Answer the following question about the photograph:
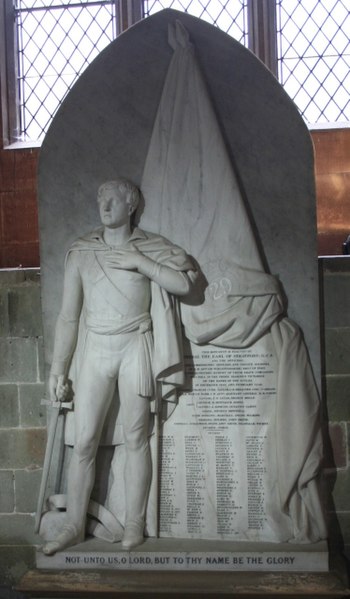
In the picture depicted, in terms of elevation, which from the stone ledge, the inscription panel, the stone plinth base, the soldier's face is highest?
the soldier's face

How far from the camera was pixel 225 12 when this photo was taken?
658cm

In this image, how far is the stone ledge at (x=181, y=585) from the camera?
13.4 feet

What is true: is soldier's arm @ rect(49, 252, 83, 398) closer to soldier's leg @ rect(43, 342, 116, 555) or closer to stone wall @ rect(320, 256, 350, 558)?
soldier's leg @ rect(43, 342, 116, 555)

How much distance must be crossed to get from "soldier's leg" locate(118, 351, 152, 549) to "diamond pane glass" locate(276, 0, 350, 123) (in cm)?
317

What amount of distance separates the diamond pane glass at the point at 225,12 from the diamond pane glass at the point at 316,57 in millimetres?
272

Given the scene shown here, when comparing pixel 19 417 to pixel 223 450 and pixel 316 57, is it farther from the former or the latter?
pixel 316 57

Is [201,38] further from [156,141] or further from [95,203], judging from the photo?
[95,203]

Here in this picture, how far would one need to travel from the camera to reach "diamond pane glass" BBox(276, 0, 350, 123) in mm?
6531

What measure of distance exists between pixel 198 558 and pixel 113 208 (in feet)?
6.12

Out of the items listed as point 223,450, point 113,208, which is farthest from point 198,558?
point 113,208

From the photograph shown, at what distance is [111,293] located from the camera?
4371mm

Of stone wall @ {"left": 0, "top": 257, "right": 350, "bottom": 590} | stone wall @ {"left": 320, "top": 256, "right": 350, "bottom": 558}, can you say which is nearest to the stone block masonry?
stone wall @ {"left": 0, "top": 257, "right": 350, "bottom": 590}

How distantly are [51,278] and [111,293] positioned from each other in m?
0.49

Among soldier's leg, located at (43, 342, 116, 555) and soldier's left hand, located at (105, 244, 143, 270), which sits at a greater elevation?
soldier's left hand, located at (105, 244, 143, 270)
